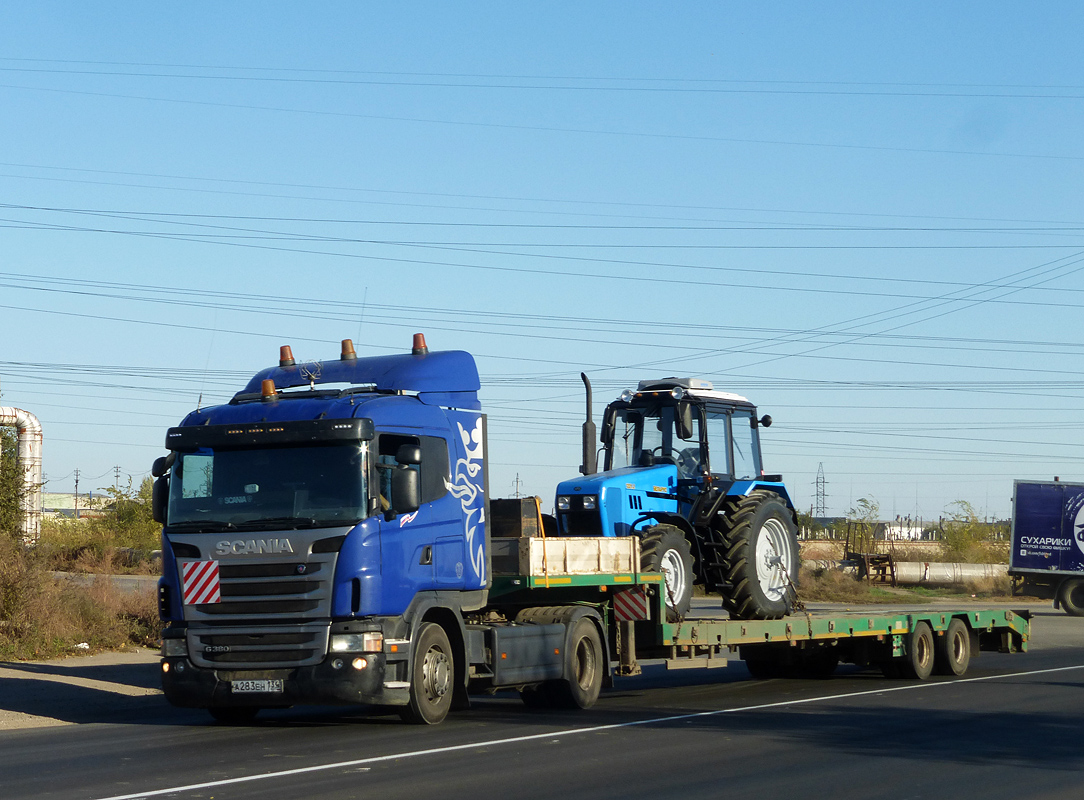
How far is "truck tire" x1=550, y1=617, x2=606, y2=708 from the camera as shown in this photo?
13773mm

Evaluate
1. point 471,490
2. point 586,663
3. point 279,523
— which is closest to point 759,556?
point 586,663

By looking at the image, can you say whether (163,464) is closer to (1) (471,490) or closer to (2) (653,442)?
(1) (471,490)

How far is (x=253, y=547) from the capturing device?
A: 38.1 ft

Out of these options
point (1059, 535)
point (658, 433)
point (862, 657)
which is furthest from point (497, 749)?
point (1059, 535)

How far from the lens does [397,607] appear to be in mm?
11734

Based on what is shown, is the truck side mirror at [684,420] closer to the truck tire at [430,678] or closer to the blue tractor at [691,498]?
the blue tractor at [691,498]

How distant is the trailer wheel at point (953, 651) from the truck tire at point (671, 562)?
5.77 meters

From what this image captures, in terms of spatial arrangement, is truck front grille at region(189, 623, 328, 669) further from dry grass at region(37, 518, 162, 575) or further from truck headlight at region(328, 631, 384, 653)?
dry grass at region(37, 518, 162, 575)

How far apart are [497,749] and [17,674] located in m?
9.86

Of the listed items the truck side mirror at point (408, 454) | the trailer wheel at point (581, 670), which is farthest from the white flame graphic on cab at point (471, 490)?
the trailer wheel at point (581, 670)

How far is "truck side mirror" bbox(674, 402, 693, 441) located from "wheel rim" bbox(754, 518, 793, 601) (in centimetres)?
158

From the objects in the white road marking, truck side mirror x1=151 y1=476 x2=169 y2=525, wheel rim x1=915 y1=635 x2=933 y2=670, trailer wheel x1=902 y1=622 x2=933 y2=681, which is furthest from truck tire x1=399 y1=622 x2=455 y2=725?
wheel rim x1=915 y1=635 x2=933 y2=670

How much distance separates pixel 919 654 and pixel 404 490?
1001cm

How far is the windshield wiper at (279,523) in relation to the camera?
11.6 meters
